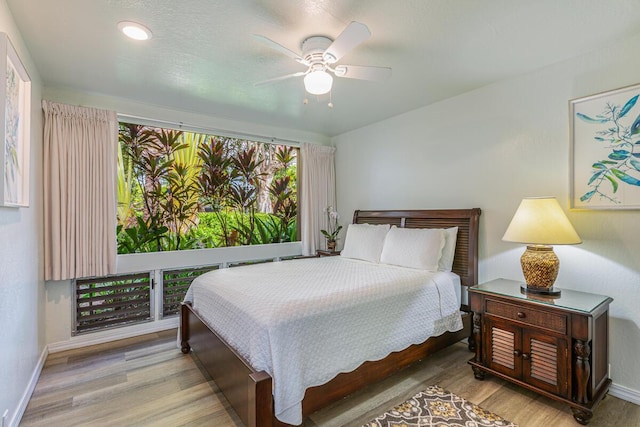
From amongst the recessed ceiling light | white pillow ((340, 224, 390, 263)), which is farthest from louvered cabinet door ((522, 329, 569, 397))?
the recessed ceiling light

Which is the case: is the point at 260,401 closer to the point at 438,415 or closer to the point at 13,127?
the point at 438,415

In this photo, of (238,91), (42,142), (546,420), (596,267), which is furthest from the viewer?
(238,91)

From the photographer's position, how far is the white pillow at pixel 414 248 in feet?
9.77

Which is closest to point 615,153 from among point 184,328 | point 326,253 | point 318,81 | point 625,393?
point 625,393

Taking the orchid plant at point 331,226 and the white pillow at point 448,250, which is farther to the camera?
the orchid plant at point 331,226

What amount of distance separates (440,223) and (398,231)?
1.54ft

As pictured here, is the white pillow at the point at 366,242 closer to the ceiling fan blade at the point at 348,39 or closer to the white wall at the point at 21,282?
the ceiling fan blade at the point at 348,39

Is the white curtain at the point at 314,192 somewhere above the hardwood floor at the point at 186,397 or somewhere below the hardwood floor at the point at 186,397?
above

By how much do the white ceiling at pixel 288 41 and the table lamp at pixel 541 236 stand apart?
121 cm

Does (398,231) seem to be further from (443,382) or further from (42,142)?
(42,142)

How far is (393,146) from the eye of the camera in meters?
4.01

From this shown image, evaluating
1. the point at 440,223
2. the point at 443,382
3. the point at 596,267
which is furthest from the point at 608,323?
the point at 440,223

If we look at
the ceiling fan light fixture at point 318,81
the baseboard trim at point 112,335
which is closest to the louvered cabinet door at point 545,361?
the ceiling fan light fixture at point 318,81

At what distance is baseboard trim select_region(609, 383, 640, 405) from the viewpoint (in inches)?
85.0
